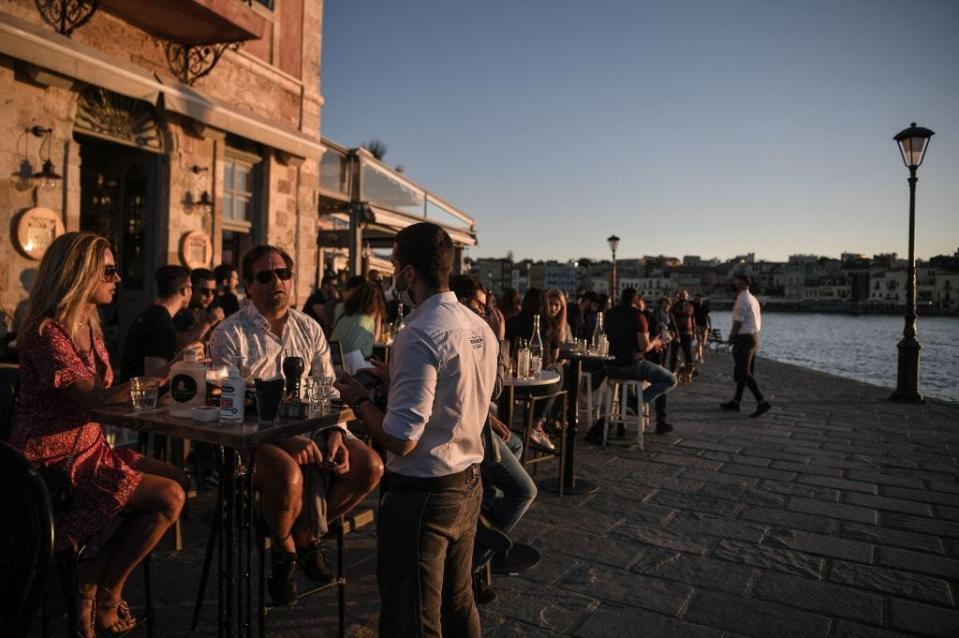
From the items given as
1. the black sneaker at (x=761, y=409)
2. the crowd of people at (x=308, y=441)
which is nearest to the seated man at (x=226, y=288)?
the crowd of people at (x=308, y=441)

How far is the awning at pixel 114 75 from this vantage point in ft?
18.0

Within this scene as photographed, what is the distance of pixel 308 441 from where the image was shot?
124 inches

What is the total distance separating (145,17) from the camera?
23.2ft

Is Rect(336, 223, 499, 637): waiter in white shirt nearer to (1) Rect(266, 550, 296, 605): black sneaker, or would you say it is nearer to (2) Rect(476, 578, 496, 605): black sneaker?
(2) Rect(476, 578, 496, 605): black sneaker

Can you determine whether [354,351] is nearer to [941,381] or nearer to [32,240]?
[32,240]

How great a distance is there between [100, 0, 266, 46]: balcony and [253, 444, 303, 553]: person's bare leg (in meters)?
5.98

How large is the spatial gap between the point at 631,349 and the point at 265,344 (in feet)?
13.7

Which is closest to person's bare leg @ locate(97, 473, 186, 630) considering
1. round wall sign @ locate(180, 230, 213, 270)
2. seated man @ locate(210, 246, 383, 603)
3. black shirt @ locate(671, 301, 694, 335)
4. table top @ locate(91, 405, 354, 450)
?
table top @ locate(91, 405, 354, 450)

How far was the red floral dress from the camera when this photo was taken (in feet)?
7.87

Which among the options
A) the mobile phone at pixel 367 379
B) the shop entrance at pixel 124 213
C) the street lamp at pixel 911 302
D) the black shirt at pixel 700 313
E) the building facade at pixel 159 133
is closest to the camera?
the mobile phone at pixel 367 379

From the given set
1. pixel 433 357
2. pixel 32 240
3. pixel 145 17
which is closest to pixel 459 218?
pixel 145 17

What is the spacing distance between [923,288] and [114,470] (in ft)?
633

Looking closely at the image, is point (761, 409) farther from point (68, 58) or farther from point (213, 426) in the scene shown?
point (68, 58)

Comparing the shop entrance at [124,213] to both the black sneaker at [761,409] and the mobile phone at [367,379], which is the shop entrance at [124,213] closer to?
the mobile phone at [367,379]
